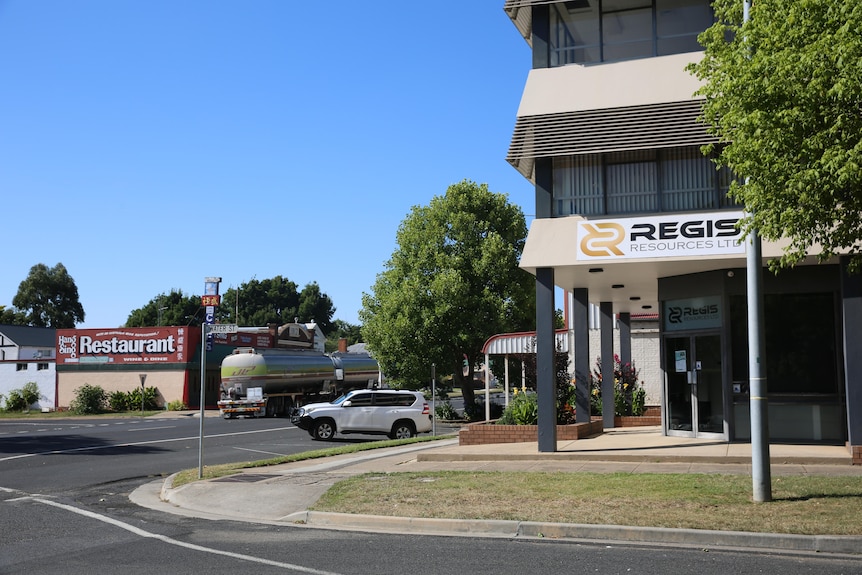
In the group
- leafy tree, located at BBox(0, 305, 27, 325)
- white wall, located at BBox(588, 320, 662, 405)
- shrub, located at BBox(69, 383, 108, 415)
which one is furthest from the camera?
leafy tree, located at BBox(0, 305, 27, 325)

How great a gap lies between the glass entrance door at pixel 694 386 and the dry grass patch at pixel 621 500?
214 inches

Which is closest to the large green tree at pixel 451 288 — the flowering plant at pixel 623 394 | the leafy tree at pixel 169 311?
the flowering plant at pixel 623 394

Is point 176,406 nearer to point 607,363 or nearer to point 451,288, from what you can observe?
point 451,288

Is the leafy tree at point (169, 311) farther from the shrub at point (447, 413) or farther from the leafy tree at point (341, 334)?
the shrub at point (447, 413)

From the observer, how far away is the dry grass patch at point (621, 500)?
33.2ft

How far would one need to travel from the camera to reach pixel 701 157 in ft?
58.5

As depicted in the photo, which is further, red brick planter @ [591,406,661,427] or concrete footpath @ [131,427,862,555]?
red brick planter @ [591,406,661,427]

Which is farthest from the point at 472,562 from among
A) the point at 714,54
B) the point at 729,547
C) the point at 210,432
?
the point at 210,432

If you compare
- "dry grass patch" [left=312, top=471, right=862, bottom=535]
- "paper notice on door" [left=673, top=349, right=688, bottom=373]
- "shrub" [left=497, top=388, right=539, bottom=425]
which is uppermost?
"paper notice on door" [left=673, top=349, right=688, bottom=373]

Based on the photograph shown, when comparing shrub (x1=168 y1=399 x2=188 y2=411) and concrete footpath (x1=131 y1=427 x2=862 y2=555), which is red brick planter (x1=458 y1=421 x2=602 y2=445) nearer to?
concrete footpath (x1=131 y1=427 x2=862 y2=555)

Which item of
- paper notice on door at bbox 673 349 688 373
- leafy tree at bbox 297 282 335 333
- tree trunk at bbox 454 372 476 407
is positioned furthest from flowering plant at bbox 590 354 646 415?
leafy tree at bbox 297 282 335 333

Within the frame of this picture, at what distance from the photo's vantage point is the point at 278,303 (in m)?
129

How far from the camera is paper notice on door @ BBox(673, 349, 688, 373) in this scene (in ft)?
64.2

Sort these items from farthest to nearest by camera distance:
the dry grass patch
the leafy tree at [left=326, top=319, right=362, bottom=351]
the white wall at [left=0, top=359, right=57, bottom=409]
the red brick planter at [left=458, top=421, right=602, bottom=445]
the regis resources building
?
the leafy tree at [left=326, top=319, right=362, bottom=351]
the white wall at [left=0, top=359, right=57, bottom=409]
the red brick planter at [left=458, top=421, right=602, bottom=445]
the regis resources building
the dry grass patch
